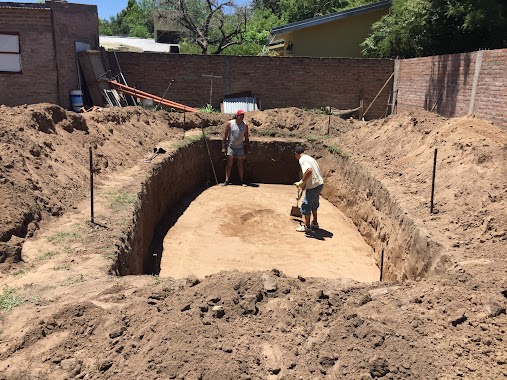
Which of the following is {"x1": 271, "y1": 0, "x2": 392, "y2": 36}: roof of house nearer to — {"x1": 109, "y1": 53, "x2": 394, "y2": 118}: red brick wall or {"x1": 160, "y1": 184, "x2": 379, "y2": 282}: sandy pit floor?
{"x1": 109, "y1": 53, "x2": 394, "y2": 118}: red brick wall

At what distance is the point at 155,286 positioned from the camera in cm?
450

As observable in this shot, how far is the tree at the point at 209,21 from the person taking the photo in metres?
26.6

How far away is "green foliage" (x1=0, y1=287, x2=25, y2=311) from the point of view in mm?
4121

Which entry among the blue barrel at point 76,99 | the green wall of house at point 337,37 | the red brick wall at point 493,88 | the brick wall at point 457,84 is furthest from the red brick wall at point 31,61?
the red brick wall at point 493,88

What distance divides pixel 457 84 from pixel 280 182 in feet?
19.1

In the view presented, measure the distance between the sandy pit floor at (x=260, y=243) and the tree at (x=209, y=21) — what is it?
18.5 m

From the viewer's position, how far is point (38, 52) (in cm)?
1536

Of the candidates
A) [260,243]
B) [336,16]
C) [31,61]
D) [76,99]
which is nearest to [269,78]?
[336,16]

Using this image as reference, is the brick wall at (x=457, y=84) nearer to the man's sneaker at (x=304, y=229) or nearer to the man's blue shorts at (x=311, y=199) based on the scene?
the man's blue shorts at (x=311, y=199)

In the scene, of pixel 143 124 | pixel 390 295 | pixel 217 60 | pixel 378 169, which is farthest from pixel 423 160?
pixel 217 60

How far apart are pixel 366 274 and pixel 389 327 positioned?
378 centimetres

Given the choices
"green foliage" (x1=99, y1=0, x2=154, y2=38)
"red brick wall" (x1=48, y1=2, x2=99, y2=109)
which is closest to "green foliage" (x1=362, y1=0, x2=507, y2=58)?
"red brick wall" (x1=48, y1=2, x2=99, y2=109)

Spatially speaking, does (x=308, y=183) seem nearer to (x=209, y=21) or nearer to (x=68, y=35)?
(x=68, y=35)

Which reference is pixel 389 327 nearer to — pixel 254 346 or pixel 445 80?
pixel 254 346
